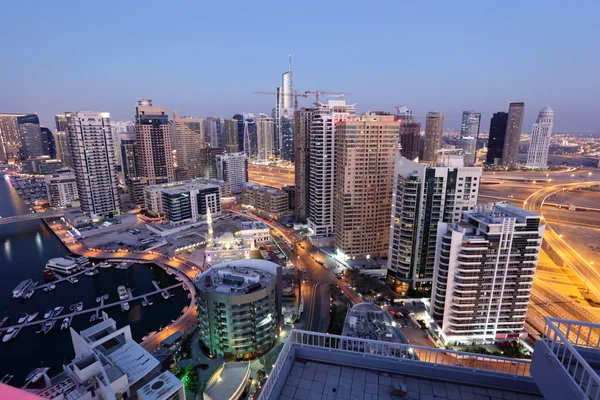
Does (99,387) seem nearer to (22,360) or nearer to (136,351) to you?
(136,351)

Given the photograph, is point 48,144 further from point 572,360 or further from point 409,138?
point 572,360

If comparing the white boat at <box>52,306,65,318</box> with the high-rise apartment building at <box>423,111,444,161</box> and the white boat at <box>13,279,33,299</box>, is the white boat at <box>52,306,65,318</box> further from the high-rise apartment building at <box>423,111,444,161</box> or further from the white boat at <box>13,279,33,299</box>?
the high-rise apartment building at <box>423,111,444,161</box>

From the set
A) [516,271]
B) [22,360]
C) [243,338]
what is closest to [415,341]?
[516,271]

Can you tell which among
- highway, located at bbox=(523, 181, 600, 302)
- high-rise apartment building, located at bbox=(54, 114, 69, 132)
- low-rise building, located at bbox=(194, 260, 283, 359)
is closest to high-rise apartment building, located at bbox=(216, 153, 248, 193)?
low-rise building, located at bbox=(194, 260, 283, 359)

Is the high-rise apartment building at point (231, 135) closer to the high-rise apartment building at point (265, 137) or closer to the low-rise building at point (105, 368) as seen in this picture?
Result: the high-rise apartment building at point (265, 137)

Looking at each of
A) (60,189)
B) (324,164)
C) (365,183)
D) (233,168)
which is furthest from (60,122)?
(365,183)

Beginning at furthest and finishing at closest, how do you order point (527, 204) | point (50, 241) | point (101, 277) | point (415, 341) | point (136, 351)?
point (527, 204) → point (50, 241) → point (101, 277) → point (415, 341) → point (136, 351)

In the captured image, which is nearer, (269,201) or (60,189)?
(269,201)
